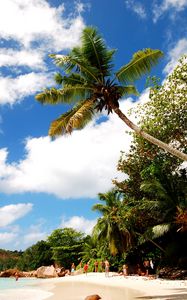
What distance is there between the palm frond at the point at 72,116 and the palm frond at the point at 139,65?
170cm

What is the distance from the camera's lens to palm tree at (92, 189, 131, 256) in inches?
1079

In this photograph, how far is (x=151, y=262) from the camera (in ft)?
86.0

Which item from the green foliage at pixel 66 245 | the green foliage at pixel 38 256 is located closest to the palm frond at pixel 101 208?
the green foliage at pixel 66 245

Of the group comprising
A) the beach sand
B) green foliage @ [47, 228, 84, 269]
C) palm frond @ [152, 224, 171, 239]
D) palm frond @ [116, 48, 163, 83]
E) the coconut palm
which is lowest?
the beach sand

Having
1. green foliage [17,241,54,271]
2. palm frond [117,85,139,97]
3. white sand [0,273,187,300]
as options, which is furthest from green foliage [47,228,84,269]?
palm frond [117,85,139,97]

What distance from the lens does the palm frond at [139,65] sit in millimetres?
14242

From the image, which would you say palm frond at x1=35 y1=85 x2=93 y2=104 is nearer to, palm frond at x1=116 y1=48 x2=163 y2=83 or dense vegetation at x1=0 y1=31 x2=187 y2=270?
palm frond at x1=116 y1=48 x2=163 y2=83

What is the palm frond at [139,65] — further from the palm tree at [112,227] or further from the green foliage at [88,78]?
the palm tree at [112,227]

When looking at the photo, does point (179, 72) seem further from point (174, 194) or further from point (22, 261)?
point (22, 261)

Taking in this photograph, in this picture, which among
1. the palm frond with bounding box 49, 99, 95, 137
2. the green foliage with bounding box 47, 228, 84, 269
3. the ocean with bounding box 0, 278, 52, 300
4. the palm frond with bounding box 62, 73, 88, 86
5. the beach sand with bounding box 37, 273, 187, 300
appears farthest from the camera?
the green foliage with bounding box 47, 228, 84, 269

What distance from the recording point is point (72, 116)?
1406 centimetres

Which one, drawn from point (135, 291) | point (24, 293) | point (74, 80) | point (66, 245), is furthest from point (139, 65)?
point (66, 245)

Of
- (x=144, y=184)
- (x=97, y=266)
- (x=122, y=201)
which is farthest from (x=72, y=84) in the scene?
(x=97, y=266)

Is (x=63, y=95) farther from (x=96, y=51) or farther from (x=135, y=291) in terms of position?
(x=135, y=291)
